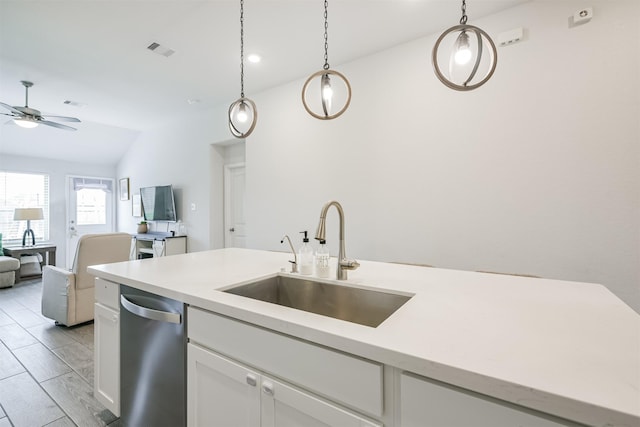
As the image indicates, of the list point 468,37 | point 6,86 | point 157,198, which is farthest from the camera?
point 157,198

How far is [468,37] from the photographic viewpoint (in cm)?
138

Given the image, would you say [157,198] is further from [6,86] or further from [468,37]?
[468,37]

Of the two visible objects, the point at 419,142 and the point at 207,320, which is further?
the point at 419,142

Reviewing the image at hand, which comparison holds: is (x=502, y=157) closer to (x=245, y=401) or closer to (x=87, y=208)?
(x=245, y=401)

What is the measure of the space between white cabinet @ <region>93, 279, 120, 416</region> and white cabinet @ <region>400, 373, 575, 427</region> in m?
1.55

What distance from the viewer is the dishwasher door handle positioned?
1.21m

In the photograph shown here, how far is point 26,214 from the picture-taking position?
531cm

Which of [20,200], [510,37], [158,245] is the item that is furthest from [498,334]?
[20,200]

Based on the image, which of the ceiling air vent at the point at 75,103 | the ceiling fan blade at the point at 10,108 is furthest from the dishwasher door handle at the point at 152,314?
the ceiling air vent at the point at 75,103

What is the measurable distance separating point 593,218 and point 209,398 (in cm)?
278

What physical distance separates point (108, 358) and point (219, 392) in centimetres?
97

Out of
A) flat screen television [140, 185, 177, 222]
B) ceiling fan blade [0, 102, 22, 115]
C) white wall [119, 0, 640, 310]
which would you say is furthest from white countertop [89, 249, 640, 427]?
flat screen television [140, 185, 177, 222]

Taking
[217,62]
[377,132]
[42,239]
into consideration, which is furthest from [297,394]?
[42,239]

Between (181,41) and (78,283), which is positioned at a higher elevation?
(181,41)
